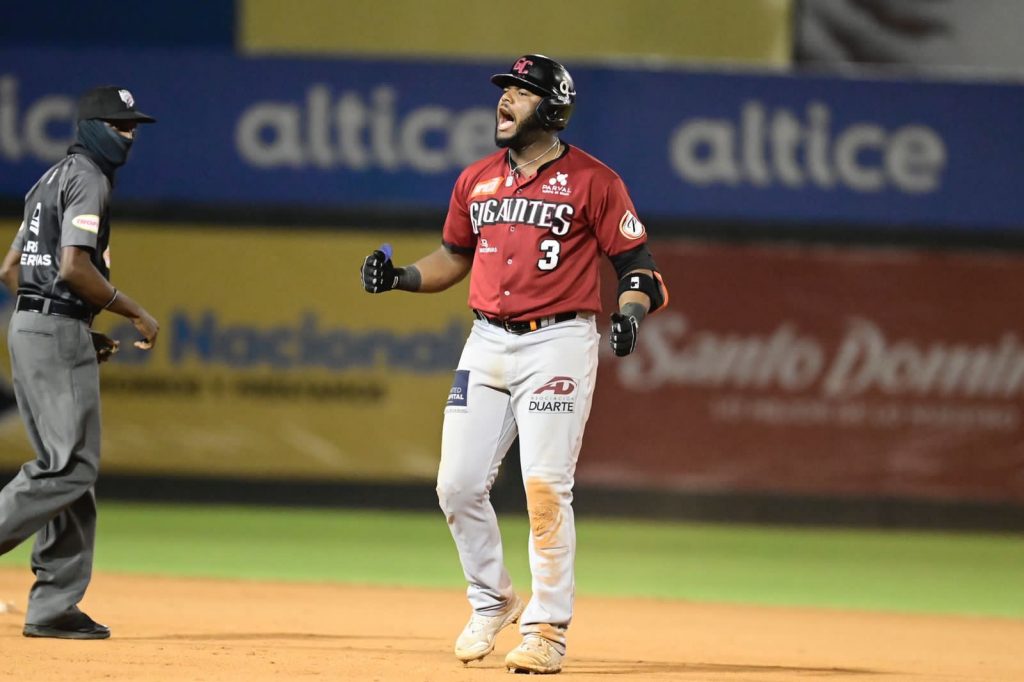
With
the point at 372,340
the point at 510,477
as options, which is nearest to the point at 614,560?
the point at 510,477

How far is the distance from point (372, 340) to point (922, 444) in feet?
16.3

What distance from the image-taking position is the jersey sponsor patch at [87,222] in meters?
6.81

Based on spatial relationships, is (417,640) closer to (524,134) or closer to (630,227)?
(630,227)

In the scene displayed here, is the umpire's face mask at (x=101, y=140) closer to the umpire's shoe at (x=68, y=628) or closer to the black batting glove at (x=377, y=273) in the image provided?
the black batting glove at (x=377, y=273)

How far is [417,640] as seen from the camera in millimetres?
7684

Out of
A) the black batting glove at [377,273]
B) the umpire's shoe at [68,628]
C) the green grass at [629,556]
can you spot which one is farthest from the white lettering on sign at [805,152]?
the umpire's shoe at [68,628]

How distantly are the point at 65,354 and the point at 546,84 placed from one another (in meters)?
2.38

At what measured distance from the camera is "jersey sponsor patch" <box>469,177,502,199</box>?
22.5 feet

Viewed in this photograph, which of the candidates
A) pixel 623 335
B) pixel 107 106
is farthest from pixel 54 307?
pixel 623 335

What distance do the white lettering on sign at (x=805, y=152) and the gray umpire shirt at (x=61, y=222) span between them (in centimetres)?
820

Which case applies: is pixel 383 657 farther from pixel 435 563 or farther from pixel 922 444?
pixel 922 444

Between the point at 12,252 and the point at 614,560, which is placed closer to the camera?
the point at 12,252

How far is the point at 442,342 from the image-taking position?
1438cm

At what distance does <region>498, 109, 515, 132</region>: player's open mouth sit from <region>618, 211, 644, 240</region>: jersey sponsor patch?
61cm
